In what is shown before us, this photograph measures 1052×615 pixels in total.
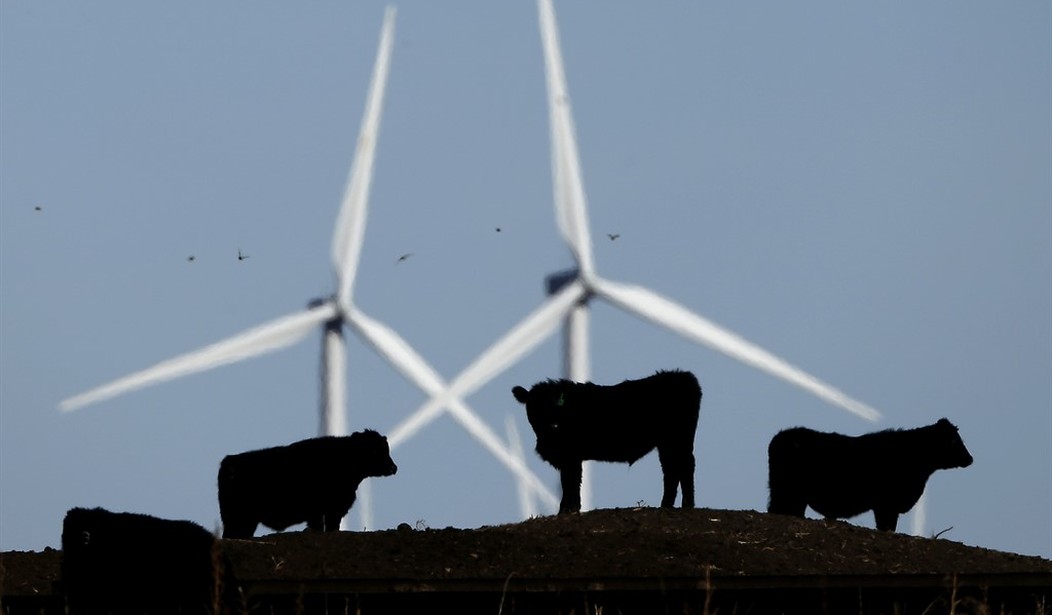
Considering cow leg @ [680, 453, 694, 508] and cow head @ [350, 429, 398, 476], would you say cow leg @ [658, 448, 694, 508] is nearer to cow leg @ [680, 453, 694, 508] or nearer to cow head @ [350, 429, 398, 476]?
cow leg @ [680, 453, 694, 508]

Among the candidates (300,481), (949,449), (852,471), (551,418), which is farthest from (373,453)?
(949,449)

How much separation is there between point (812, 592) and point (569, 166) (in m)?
30.4

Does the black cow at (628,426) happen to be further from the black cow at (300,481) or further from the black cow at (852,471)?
the black cow at (300,481)

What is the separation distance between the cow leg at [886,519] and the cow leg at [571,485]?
4.42m

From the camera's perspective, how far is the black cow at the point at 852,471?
29.8 m

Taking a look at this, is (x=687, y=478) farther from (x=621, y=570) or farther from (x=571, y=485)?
(x=621, y=570)

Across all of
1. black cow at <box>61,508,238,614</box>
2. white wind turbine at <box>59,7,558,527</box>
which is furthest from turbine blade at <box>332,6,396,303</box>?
black cow at <box>61,508,238,614</box>

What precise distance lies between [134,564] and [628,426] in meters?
11.5

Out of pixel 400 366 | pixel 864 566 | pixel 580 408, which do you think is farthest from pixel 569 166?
pixel 864 566

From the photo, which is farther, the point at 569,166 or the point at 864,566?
the point at 569,166

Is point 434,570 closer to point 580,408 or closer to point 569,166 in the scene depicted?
point 580,408

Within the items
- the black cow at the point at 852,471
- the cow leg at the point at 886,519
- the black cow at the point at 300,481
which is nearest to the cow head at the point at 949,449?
the black cow at the point at 852,471

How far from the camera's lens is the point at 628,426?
28.5 meters

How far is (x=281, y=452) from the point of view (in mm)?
29344
